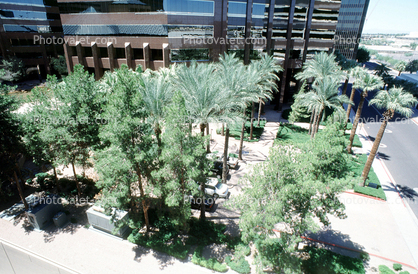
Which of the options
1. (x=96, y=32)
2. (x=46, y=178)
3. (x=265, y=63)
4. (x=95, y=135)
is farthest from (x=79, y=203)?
(x=96, y=32)

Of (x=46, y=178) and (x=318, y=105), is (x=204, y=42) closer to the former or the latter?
(x=318, y=105)

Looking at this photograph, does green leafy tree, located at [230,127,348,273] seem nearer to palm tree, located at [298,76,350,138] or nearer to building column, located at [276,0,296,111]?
palm tree, located at [298,76,350,138]

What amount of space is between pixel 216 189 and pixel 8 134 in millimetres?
15484

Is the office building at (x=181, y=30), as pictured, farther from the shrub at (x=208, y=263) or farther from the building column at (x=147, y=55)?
the shrub at (x=208, y=263)

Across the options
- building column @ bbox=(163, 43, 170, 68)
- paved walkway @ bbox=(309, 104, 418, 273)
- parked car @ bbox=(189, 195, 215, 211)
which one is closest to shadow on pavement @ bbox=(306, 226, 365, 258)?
paved walkway @ bbox=(309, 104, 418, 273)

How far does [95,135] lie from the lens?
17.5 meters

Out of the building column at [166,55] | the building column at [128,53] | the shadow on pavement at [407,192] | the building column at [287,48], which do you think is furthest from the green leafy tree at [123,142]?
the building column at [287,48]

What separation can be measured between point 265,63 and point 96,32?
25.5 m

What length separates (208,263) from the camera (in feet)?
47.4

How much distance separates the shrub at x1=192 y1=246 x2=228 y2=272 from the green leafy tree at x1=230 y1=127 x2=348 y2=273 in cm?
253

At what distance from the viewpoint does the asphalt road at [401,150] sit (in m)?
22.5

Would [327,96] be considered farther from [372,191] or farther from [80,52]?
[80,52]

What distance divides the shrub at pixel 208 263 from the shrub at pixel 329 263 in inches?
189

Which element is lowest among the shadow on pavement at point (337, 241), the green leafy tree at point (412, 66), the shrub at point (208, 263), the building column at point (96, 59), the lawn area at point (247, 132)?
the shadow on pavement at point (337, 241)
